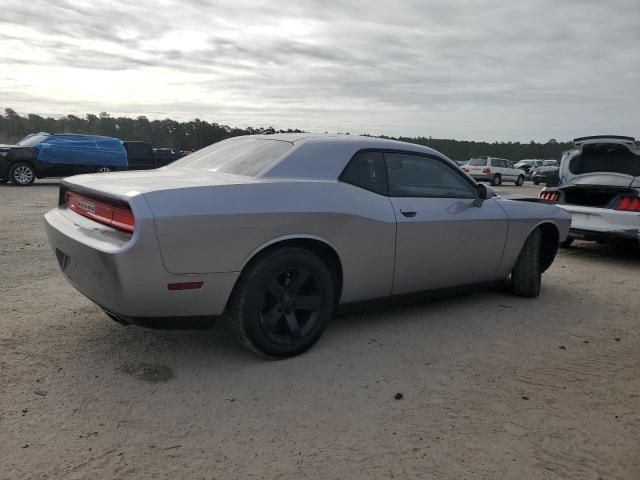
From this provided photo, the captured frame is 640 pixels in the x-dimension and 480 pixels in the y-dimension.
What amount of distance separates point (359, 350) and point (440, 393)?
755 mm

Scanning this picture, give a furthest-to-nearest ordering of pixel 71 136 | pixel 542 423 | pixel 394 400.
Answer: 1. pixel 71 136
2. pixel 394 400
3. pixel 542 423

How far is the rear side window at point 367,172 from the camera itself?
384 centimetres

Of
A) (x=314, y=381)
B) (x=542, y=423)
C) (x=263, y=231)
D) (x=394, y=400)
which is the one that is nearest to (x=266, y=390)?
(x=314, y=381)

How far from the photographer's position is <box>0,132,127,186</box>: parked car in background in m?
15.8

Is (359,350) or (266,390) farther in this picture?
(359,350)

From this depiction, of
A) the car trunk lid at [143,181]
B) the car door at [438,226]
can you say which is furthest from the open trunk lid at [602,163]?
the car trunk lid at [143,181]

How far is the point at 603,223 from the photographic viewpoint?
23.5 ft

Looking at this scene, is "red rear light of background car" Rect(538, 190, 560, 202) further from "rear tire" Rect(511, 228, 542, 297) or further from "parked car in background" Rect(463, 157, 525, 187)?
"parked car in background" Rect(463, 157, 525, 187)

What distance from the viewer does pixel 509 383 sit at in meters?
3.30

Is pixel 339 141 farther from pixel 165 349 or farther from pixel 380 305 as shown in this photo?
pixel 165 349

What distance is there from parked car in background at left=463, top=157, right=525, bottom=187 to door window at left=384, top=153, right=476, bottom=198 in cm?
2500

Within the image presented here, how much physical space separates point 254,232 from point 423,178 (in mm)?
1711

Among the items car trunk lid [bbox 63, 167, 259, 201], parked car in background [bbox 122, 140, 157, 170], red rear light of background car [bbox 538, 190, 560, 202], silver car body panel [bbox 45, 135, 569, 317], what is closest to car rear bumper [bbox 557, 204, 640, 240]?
red rear light of background car [bbox 538, 190, 560, 202]

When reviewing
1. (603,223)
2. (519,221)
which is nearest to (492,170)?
(603,223)
